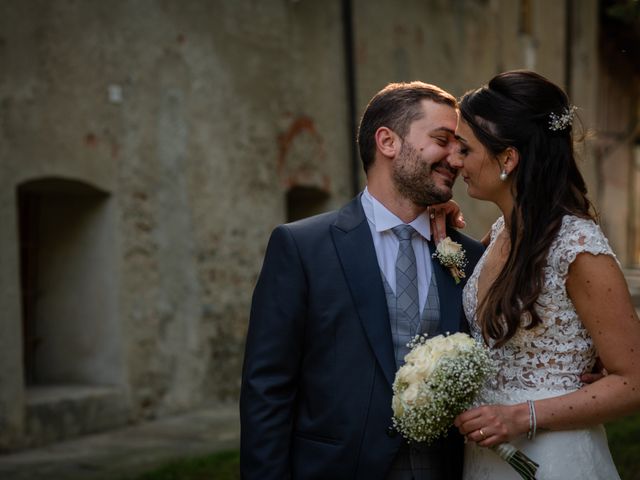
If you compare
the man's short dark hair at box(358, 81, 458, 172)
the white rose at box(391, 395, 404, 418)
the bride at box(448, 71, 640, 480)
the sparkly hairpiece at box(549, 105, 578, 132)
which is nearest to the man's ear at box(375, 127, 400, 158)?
the man's short dark hair at box(358, 81, 458, 172)

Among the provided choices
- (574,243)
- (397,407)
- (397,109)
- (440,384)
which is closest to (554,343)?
(574,243)

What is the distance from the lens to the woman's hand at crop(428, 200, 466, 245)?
337 centimetres

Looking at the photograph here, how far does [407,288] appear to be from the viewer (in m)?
3.20

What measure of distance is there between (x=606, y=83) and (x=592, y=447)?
2014 centimetres

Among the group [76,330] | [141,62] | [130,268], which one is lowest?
[76,330]

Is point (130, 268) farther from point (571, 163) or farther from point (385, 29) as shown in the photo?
point (571, 163)

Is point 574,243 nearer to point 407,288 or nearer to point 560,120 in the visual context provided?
point 560,120

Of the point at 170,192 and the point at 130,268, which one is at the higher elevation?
the point at 170,192

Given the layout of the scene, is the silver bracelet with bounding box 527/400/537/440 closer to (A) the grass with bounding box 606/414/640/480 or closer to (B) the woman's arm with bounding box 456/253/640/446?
(B) the woman's arm with bounding box 456/253/640/446

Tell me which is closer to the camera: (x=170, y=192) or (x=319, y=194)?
(x=170, y=192)

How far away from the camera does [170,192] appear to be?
8984mm

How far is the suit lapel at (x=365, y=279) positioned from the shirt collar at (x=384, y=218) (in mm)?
35

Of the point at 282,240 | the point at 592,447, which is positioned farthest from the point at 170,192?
the point at 592,447

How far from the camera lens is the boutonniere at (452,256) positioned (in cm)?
323
